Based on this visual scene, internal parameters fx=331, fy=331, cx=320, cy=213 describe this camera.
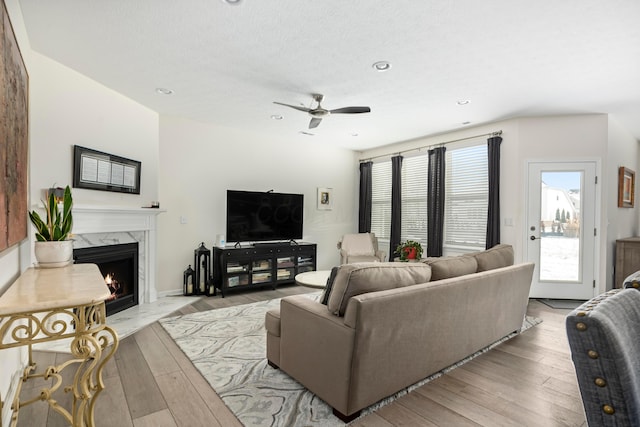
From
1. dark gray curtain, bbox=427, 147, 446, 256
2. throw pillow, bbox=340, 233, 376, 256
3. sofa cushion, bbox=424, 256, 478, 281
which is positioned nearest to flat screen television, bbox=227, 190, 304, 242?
throw pillow, bbox=340, 233, 376, 256

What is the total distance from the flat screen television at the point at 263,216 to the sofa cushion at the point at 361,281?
11.1ft

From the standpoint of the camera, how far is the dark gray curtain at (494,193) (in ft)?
15.9

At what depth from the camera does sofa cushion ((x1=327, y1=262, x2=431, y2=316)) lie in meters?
1.98

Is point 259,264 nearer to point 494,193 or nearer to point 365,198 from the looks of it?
point 365,198

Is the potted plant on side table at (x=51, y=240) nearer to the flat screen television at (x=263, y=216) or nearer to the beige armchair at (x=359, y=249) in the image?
the flat screen television at (x=263, y=216)

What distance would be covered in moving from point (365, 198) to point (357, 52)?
4.22 meters

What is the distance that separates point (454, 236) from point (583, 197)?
1.78 meters

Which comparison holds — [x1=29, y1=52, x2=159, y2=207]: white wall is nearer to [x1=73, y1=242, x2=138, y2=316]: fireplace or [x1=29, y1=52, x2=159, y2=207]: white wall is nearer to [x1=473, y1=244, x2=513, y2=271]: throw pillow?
[x1=73, y1=242, x2=138, y2=316]: fireplace

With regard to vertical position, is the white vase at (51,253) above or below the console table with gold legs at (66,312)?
above

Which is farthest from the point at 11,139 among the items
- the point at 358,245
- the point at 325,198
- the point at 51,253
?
the point at 325,198

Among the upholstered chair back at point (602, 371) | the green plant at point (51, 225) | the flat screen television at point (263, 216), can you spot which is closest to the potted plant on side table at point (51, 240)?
the green plant at point (51, 225)

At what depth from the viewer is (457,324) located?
96.4 inches

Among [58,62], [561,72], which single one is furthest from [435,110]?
[58,62]

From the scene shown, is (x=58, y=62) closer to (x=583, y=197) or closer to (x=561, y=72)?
(x=561, y=72)
